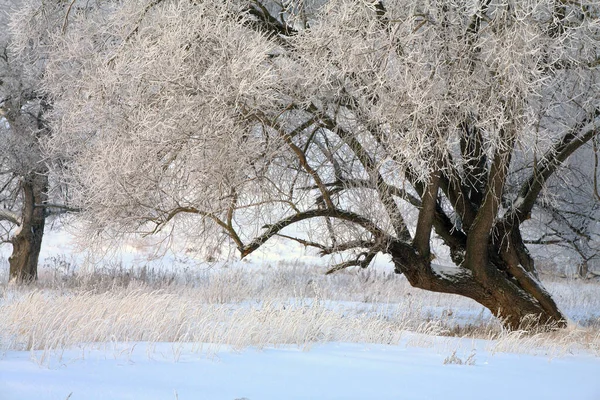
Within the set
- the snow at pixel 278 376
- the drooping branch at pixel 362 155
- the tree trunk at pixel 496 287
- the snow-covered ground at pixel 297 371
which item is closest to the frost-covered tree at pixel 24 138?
the drooping branch at pixel 362 155

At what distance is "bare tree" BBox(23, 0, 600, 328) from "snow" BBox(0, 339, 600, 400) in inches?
76.3

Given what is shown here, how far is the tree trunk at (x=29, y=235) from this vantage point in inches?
527

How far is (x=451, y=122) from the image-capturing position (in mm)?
6449

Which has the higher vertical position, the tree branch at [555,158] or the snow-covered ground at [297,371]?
the tree branch at [555,158]

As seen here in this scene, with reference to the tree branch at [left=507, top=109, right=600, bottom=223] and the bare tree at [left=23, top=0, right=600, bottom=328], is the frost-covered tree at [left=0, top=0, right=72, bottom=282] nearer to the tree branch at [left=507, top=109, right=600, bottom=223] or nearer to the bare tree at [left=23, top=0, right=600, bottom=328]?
the bare tree at [left=23, top=0, right=600, bottom=328]

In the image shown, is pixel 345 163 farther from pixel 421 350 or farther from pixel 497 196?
pixel 421 350

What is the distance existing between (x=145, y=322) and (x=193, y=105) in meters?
2.48

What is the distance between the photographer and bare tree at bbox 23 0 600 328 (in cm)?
645

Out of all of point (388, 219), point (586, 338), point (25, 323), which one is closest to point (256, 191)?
point (388, 219)

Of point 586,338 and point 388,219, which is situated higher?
point 388,219

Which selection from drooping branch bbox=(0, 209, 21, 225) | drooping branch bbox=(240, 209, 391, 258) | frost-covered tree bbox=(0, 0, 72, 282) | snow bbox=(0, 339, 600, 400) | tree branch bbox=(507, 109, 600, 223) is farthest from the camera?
drooping branch bbox=(0, 209, 21, 225)

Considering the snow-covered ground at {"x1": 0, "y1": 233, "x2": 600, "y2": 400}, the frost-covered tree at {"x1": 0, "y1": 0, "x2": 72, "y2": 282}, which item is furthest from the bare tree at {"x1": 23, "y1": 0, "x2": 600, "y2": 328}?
the frost-covered tree at {"x1": 0, "y1": 0, "x2": 72, "y2": 282}

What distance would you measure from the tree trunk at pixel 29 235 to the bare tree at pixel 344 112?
4240mm

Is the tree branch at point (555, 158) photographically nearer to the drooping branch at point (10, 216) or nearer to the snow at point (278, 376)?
the snow at point (278, 376)
